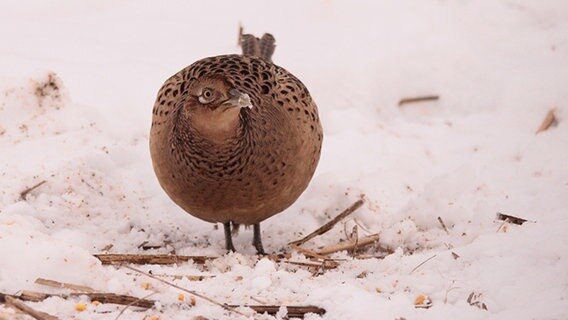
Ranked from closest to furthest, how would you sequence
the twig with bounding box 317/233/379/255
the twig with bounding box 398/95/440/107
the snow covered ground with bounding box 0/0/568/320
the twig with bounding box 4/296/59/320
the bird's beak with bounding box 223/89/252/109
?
the twig with bounding box 4/296/59/320 → the snow covered ground with bounding box 0/0/568/320 → the bird's beak with bounding box 223/89/252/109 → the twig with bounding box 317/233/379/255 → the twig with bounding box 398/95/440/107

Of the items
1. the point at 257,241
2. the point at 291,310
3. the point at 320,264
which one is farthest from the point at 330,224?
the point at 291,310

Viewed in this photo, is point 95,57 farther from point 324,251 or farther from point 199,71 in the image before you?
point 324,251

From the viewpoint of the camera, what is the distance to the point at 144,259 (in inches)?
168

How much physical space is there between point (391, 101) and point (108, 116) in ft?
6.27

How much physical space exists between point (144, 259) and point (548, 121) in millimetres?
2915

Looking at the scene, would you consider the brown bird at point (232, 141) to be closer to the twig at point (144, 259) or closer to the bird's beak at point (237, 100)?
the bird's beak at point (237, 100)

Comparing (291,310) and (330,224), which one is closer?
(291,310)

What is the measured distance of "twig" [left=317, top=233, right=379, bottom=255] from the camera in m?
4.67

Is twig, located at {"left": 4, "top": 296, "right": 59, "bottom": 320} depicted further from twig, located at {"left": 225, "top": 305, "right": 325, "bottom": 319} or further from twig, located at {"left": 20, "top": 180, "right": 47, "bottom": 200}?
twig, located at {"left": 20, "top": 180, "right": 47, "bottom": 200}

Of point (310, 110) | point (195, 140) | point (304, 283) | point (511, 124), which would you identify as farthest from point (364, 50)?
point (304, 283)

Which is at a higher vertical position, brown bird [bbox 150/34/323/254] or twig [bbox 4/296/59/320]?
brown bird [bbox 150/34/323/254]

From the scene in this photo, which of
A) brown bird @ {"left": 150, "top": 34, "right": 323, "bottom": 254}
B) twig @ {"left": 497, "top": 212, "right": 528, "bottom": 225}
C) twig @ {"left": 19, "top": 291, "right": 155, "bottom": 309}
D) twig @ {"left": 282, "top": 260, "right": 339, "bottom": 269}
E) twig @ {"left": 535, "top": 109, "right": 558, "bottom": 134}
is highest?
twig @ {"left": 535, "top": 109, "right": 558, "bottom": 134}

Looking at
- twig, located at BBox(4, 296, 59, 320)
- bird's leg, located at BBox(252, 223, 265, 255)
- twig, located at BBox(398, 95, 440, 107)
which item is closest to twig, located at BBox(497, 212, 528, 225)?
bird's leg, located at BBox(252, 223, 265, 255)

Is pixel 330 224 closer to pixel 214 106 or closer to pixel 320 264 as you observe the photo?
pixel 320 264
